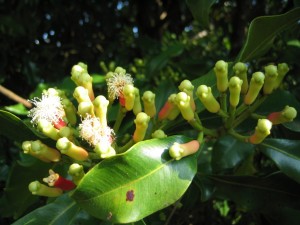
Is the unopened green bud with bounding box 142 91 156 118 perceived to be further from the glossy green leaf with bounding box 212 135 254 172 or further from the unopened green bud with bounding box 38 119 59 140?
the glossy green leaf with bounding box 212 135 254 172

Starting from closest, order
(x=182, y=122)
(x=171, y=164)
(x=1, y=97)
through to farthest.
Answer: (x=171, y=164) < (x=182, y=122) < (x=1, y=97)

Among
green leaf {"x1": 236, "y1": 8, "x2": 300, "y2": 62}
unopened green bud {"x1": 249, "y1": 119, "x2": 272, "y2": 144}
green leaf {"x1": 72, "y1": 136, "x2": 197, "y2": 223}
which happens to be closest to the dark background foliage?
green leaf {"x1": 236, "y1": 8, "x2": 300, "y2": 62}

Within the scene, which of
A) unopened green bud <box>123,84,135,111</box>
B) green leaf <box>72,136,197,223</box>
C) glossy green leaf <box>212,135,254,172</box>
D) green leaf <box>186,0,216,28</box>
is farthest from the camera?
glossy green leaf <box>212,135,254,172</box>

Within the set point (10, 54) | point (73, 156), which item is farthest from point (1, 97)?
point (73, 156)

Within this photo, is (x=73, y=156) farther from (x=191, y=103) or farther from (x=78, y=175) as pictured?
(x=191, y=103)

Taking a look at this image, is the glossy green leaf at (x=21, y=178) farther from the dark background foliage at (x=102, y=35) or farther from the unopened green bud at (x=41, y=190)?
the dark background foliage at (x=102, y=35)

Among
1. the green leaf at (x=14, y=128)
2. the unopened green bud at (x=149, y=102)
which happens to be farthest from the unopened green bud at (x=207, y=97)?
the green leaf at (x=14, y=128)

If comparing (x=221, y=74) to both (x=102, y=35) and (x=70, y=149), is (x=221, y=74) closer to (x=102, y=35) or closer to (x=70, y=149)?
(x=70, y=149)
